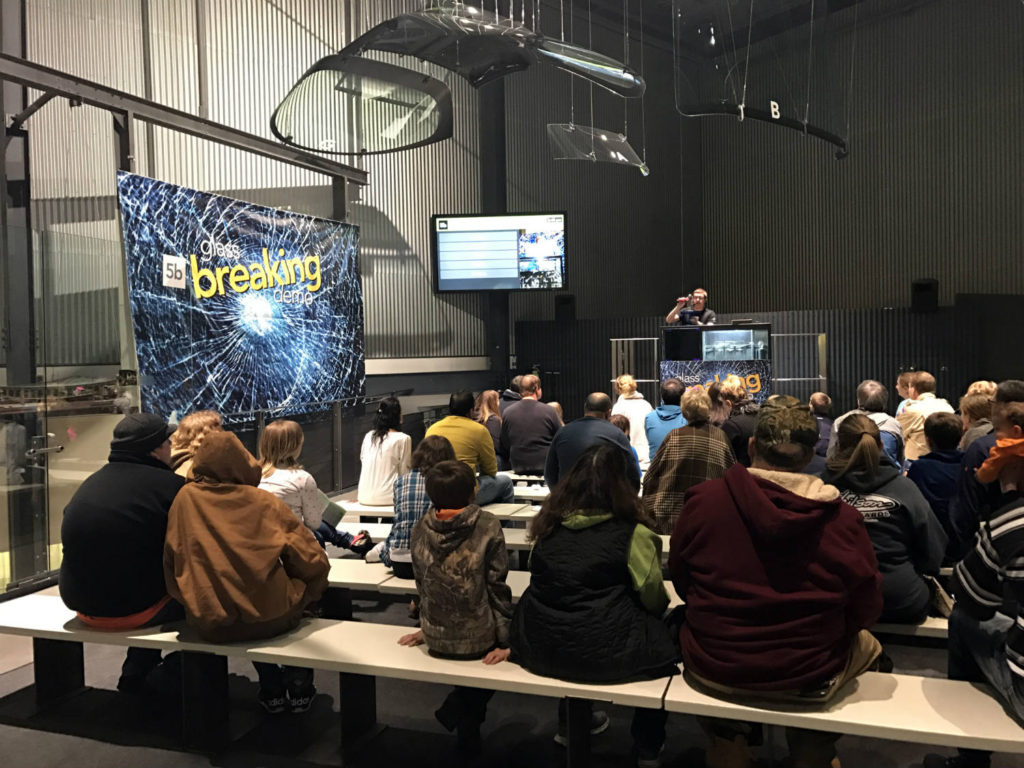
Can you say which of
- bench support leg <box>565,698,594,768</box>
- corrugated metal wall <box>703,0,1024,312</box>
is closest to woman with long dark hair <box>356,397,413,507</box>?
bench support leg <box>565,698,594,768</box>

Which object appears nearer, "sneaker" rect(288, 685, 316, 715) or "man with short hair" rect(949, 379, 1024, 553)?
"man with short hair" rect(949, 379, 1024, 553)

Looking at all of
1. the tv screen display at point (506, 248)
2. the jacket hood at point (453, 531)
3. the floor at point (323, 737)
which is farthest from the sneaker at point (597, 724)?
the tv screen display at point (506, 248)

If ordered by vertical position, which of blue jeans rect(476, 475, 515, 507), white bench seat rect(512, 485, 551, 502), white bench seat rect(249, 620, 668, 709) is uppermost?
blue jeans rect(476, 475, 515, 507)

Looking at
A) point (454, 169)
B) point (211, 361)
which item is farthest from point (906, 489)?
point (454, 169)

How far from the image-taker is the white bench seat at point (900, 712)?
2.42 m

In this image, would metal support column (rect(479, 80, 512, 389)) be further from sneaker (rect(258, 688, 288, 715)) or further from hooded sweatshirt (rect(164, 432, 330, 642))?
hooded sweatshirt (rect(164, 432, 330, 642))

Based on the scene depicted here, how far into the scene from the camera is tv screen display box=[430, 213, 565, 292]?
1184 cm

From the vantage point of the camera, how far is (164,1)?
334 inches

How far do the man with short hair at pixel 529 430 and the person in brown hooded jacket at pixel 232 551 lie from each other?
10.3 ft

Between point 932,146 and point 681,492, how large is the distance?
12008 millimetres

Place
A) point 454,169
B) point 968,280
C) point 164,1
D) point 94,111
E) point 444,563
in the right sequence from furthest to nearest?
point 968,280 → point 454,169 → point 164,1 → point 94,111 → point 444,563

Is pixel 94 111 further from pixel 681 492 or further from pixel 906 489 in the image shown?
pixel 906 489

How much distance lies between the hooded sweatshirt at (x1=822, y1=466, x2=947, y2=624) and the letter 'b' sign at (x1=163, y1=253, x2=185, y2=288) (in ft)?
18.0

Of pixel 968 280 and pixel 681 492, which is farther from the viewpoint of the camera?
pixel 968 280
